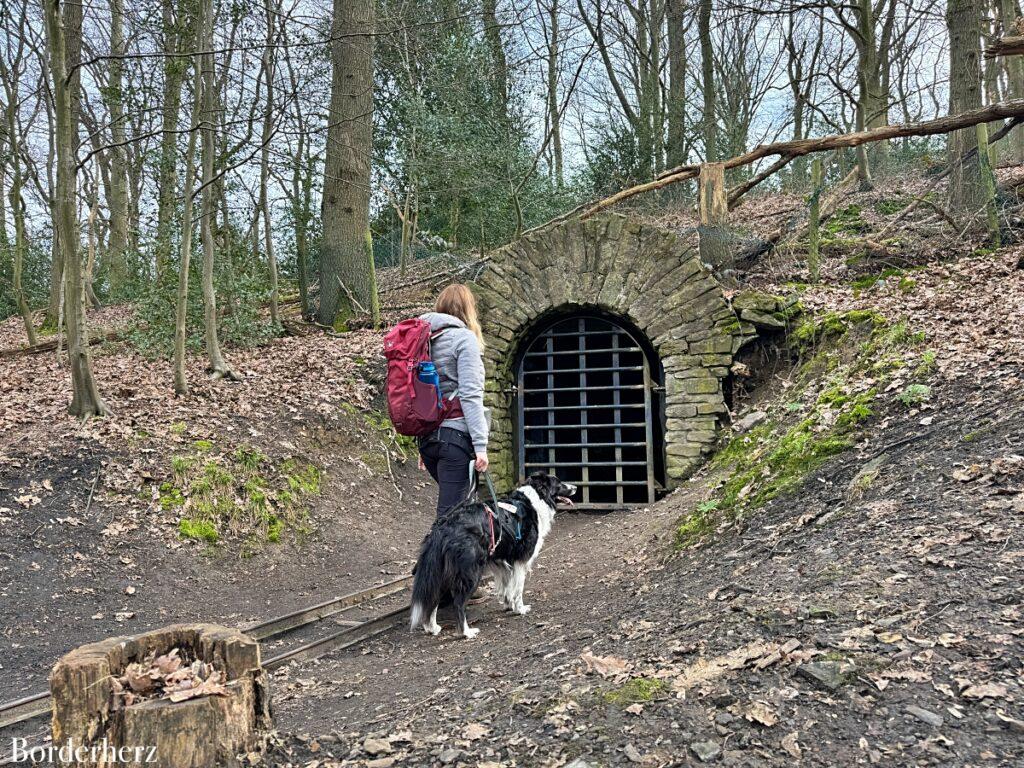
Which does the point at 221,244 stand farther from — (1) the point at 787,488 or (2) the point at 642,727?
(2) the point at 642,727

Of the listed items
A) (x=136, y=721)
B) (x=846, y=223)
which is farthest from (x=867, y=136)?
(x=136, y=721)

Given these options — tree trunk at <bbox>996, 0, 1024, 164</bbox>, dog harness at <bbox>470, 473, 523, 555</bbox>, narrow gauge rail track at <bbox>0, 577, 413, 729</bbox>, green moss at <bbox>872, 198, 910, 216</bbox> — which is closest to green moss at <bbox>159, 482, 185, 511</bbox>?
narrow gauge rail track at <bbox>0, 577, 413, 729</bbox>

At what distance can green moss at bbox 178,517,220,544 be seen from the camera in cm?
623

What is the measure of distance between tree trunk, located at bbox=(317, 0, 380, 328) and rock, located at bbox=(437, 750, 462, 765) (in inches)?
386

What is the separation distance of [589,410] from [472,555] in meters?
5.80

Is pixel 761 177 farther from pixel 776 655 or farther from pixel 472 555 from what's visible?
pixel 776 655

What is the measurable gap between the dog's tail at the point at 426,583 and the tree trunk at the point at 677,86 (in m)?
14.0

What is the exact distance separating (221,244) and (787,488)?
940 centimetres

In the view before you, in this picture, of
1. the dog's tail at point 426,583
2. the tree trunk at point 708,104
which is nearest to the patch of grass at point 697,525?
the dog's tail at point 426,583

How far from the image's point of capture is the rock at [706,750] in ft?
7.22

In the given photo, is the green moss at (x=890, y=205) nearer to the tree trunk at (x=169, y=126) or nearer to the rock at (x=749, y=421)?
the rock at (x=749, y=421)

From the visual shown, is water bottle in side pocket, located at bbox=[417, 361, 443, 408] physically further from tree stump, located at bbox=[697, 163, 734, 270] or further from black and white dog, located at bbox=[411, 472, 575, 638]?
tree stump, located at bbox=[697, 163, 734, 270]

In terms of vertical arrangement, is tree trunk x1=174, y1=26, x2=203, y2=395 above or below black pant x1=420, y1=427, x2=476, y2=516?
above

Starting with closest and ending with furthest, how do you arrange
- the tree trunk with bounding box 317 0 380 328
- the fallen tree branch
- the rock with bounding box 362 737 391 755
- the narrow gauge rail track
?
the rock with bounding box 362 737 391 755 < the narrow gauge rail track < the tree trunk with bounding box 317 0 380 328 < the fallen tree branch
